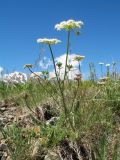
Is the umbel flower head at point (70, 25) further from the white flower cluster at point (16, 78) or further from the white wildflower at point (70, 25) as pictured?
the white flower cluster at point (16, 78)

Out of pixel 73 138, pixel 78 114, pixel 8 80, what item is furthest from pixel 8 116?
pixel 8 80

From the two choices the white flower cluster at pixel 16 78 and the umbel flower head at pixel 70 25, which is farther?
the white flower cluster at pixel 16 78

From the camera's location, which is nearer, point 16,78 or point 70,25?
point 70,25

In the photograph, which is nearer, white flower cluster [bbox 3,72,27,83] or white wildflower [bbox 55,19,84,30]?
white wildflower [bbox 55,19,84,30]

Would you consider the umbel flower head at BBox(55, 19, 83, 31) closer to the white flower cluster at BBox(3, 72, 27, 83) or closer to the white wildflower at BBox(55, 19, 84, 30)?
the white wildflower at BBox(55, 19, 84, 30)

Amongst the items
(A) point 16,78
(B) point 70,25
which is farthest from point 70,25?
(A) point 16,78

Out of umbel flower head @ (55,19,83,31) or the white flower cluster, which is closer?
umbel flower head @ (55,19,83,31)

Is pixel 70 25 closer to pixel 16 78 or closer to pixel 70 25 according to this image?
pixel 70 25

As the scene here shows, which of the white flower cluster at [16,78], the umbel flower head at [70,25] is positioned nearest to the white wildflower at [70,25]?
the umbel flower head at [70,25]

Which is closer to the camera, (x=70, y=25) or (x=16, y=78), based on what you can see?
(x=70, y=25)

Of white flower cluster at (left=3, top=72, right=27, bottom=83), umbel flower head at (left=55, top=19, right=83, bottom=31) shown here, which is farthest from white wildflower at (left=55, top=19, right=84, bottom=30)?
white flower cluster at (left=3, top=72, right=27, bottom=83)

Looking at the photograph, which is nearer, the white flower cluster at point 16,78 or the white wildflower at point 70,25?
the white wildflower at point 70,25
